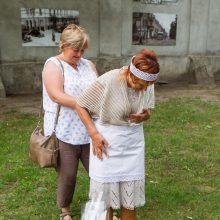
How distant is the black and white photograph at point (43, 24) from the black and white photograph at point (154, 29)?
6.05 feet

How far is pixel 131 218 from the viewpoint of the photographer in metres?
3.25

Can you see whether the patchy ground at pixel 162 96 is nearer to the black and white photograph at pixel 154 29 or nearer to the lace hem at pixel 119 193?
the black and white photograph at pixel 154 29

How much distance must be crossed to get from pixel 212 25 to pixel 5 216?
9.98 meters

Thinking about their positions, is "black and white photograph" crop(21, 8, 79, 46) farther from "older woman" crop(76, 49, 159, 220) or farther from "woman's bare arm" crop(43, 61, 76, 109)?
"older woman" crop(76, 49, 159, 220)

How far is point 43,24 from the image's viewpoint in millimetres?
9867

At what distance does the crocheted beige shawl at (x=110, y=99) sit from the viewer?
2.82 m

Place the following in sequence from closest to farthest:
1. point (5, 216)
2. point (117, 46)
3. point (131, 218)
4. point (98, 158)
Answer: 1. point (98, 158)
2. point (131, 218)
3. point (5, 216)
4. point (117, 46)

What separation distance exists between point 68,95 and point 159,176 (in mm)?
2165

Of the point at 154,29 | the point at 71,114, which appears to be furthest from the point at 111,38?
the point at 71,114

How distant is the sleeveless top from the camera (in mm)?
Result: 3252

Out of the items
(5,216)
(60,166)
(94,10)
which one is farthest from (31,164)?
(94,10)

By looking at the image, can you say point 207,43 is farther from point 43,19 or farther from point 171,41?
point 43,19

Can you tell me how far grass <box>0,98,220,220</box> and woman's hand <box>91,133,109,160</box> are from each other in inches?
46.1

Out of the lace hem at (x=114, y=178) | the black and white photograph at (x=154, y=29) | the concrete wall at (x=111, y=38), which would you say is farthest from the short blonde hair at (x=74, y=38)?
the black and white photograph at (x=154, y=29)
